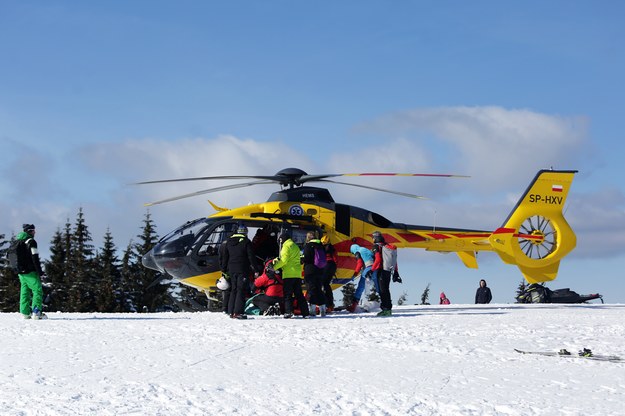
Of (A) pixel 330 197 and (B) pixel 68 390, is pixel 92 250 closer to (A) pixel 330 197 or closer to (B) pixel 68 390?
(A) pixel 330 197

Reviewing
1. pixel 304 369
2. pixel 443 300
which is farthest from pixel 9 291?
pixel 304 369

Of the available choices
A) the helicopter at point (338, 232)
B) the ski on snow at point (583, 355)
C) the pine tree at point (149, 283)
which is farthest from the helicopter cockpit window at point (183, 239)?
the pine tree at point (149, 283)

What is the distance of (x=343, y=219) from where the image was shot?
20.0 m

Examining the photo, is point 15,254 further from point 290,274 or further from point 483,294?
point 483,294

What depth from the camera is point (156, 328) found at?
12914mm

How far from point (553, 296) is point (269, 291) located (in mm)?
11062

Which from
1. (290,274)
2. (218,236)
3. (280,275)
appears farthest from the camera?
(218,236)

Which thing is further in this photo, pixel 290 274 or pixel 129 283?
pixel 129 283

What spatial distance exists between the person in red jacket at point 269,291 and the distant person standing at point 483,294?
1078 cm

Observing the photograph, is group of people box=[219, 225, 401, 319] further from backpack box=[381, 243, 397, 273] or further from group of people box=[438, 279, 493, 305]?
group of people box=[438, 279, 493, 305]

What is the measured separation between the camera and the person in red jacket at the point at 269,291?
15898 millimetres

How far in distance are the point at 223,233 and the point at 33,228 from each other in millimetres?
4782

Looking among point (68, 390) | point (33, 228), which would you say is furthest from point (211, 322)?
point (68, 390)

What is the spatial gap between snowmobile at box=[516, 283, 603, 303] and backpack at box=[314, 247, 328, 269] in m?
10.0
